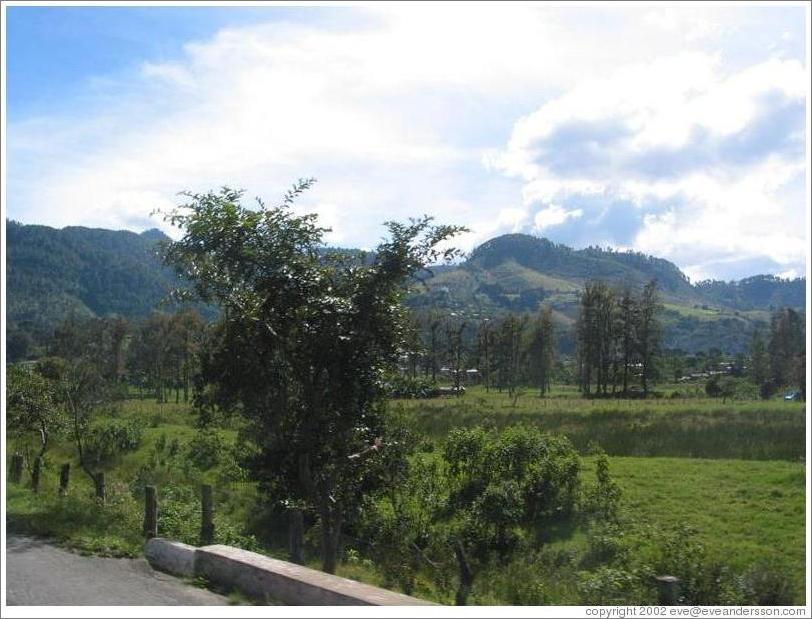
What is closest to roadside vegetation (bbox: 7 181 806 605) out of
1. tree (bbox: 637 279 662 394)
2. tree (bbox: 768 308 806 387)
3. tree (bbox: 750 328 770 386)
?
tree (bbox: 637 279 662 394)

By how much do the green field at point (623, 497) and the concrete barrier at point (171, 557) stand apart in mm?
887

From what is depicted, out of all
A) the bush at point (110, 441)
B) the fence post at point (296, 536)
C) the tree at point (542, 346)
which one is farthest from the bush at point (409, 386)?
the tree at point (542, 346)

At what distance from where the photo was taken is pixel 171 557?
9500mm

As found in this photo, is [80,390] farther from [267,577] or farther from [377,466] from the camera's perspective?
[267,577]

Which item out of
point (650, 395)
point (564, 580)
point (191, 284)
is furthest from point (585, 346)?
point (191, 284)

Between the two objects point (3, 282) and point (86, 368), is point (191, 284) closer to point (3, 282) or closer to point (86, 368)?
point (3, 282)

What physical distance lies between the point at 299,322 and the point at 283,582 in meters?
3.79

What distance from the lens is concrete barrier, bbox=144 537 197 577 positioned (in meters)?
9.18

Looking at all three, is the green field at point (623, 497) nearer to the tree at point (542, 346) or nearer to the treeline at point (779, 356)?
the treeline at point (779, 356)

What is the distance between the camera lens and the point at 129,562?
1016cm

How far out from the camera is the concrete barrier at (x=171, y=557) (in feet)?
30.1

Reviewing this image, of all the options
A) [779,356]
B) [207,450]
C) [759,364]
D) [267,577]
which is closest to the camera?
[267,577]

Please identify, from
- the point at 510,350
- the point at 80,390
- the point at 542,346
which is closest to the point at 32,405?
the point at 80,390

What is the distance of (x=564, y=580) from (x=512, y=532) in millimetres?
4415
